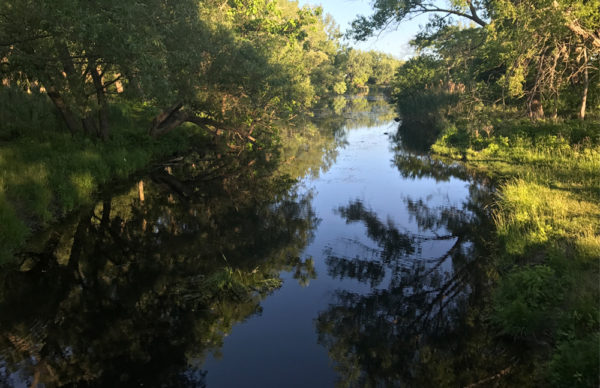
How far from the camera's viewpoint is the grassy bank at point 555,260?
602 centimetres

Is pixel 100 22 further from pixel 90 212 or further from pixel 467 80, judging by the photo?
pixel 467 80

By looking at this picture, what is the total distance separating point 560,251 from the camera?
28.6 ft

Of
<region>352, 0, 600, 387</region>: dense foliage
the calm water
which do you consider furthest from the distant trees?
the calm water

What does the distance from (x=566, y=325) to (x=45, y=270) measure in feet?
39.0

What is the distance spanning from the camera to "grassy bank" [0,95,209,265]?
1209 cm

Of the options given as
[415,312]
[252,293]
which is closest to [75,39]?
[252,293]

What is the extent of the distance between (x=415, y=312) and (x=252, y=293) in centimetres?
396

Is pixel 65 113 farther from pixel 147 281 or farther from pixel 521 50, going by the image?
pixel 521 50

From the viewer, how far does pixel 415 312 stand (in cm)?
894

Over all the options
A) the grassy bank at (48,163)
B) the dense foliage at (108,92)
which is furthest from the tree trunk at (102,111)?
the grassy bank at (48,163)

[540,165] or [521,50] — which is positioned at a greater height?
[521,50]

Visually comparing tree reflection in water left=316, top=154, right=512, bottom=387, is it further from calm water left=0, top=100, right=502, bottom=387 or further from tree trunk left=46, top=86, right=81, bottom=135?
tree trunk left=46, top=86, right=81, bottom=135

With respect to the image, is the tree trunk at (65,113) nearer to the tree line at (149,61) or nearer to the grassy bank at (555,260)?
the tree line at (149,61)

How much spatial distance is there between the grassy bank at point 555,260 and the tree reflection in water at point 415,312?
2.17 ft
